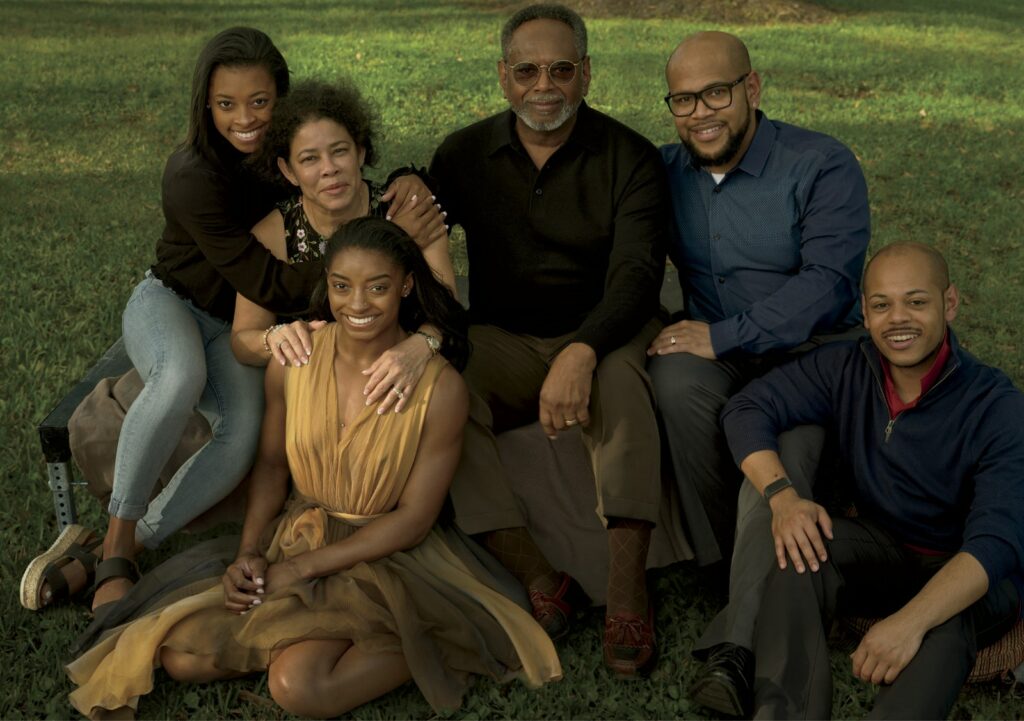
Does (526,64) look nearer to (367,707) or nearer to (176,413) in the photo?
(176,413)

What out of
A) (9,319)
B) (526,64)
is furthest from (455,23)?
(526,64)

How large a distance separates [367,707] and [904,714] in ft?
5.35

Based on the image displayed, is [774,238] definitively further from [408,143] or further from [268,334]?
[408,143]

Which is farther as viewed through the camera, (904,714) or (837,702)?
(837,702)

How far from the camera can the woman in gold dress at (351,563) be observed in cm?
390

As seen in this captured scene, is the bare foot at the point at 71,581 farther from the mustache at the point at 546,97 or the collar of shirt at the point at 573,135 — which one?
the mustache at the point at 546,97

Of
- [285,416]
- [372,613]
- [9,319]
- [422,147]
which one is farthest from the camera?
[422,147]

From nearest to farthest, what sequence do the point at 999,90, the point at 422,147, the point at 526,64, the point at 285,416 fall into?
the point at 285,416 → the point at 526,64 → the point at 422,147 → the point at 999,90

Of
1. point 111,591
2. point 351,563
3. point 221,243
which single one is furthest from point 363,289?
point 111,591

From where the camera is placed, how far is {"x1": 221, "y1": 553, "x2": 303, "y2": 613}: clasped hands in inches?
157

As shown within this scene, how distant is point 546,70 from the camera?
4.74 meters

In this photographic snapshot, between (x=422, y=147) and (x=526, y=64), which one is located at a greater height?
(x=526, y=64)

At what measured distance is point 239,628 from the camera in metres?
3.95

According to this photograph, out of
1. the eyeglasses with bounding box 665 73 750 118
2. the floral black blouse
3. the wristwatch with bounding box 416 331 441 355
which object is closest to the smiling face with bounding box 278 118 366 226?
the floral black blouse
